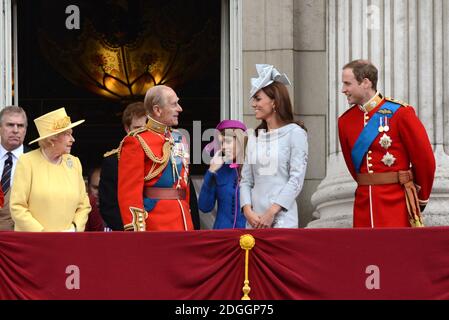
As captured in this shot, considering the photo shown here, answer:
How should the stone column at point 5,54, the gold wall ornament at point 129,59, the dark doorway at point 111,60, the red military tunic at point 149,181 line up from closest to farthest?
the red military tunic at point 149,181, the stone column at point 5,54, the dark doorway at point 111,60, the gold wall ornament at point 129,59

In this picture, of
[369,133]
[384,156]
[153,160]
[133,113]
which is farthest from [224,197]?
[384,156]

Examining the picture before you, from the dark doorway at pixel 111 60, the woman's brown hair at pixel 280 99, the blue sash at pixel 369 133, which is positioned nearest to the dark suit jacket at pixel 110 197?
the woman's brown hair at pixel 280 99

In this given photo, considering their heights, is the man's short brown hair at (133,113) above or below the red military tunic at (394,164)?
above

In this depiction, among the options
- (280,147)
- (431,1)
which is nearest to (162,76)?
(431,1)

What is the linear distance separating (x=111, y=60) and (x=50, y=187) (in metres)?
7.61

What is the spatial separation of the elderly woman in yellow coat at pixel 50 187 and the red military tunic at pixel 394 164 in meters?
2.13

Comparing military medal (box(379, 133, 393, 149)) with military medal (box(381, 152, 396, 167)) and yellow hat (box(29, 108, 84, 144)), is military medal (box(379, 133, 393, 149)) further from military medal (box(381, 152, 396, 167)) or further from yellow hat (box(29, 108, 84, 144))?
yellow hat (box(29, 108, 84, 144))

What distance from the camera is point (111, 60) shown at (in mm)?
18984

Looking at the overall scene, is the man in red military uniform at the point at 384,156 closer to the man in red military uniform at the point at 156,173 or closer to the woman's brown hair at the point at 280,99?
the woman's brown hair at the point at 280,99

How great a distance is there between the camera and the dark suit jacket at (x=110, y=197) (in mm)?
12375

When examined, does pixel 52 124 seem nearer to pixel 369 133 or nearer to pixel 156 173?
pixel 156 173

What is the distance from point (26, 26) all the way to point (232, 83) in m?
3.96

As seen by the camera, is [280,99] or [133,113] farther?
[133,113]
